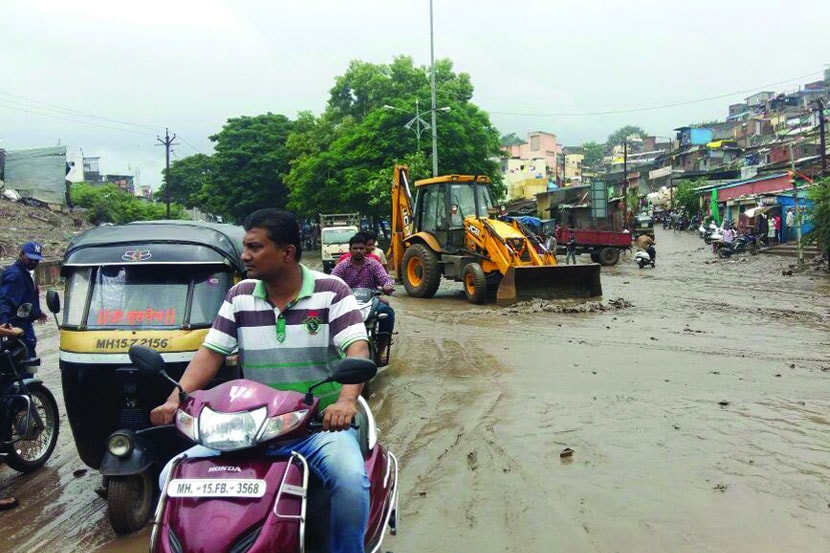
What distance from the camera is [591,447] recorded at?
224 inches

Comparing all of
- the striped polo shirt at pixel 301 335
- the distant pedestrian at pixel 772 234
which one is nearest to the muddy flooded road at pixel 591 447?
the striped polo shirt at pixel 301 335

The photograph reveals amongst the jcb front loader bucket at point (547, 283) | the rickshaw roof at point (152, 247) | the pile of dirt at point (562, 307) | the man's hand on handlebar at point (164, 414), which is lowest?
the pile of dirt at point (562, 307)

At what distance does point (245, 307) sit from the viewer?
3.18 m

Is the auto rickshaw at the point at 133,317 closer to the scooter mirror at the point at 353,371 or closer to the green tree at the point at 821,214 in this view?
the scooter mirror at the point at 353,371

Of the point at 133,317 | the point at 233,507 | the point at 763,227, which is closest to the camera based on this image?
the point at 233,507

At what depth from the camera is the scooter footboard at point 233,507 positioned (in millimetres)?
2357

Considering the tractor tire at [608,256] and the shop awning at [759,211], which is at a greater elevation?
the shop awning at [759,211]

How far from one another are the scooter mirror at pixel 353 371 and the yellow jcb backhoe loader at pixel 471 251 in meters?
12.6

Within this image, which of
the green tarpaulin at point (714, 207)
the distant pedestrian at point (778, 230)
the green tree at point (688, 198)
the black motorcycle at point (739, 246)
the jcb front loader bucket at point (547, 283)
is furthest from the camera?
the green tree at point (688, 198)

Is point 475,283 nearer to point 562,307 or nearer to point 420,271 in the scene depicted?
point 562,307

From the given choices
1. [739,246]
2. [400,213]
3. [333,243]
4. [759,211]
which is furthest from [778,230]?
[400,213]

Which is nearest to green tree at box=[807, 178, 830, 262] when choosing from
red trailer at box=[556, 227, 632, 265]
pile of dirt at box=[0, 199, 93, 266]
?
red trailer at box=[556, 227, 632, 265]

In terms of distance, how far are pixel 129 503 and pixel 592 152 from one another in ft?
424

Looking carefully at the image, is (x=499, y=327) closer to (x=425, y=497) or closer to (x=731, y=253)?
(x=425, y=497)
